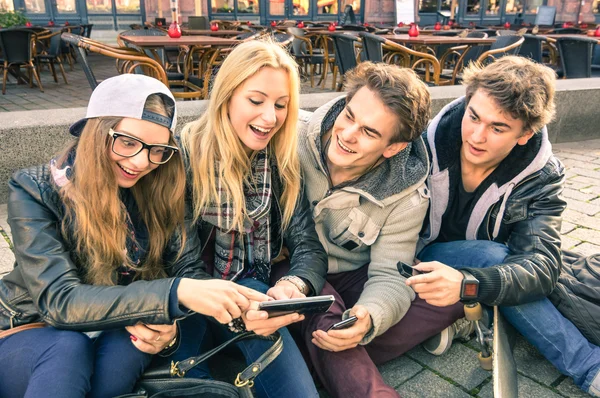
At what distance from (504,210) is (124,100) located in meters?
1.69

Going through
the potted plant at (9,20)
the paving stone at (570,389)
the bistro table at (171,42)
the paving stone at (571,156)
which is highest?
the potted plant at (9,20)

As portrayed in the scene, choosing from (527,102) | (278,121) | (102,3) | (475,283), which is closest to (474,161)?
(527,102)

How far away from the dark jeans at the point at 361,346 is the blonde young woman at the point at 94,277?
0.43 meters

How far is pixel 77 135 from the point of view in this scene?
183cm

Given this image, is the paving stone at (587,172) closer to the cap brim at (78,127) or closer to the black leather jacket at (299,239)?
the black leather jacket at (299,239)

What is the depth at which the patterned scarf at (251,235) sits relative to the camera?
2.16 meters

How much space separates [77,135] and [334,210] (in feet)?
3.66

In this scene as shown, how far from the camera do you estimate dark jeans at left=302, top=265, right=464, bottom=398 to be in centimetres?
189

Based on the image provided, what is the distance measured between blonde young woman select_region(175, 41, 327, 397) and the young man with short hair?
0.14 m

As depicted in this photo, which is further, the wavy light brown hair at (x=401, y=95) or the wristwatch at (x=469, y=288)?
the wavy light brown hair at (x=401, y=95)

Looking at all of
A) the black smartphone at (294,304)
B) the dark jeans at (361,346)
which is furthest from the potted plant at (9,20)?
the black smartphone at (294,304)

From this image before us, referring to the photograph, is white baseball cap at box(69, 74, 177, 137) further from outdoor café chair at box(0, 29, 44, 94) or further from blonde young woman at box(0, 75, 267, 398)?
outdoor café chair at box(0, 29, 44, 94)

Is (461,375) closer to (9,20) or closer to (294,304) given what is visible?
(294,304)

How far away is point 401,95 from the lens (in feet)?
6.98
